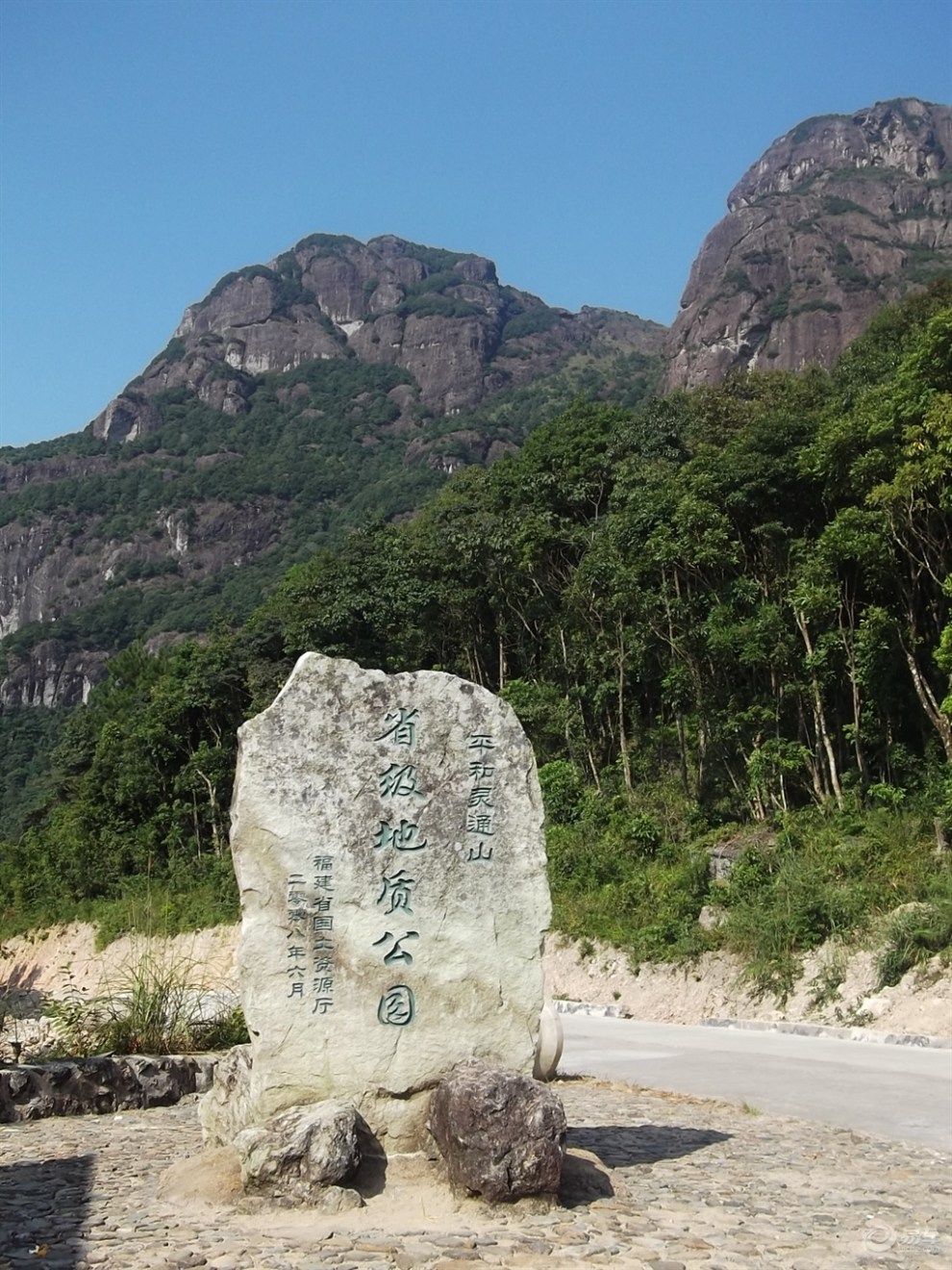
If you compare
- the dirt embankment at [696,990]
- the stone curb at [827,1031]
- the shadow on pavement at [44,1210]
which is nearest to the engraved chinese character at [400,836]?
the shadow on pavement at [44,1210]

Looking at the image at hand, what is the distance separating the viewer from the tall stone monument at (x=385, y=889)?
484 cm

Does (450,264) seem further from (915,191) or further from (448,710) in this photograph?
(448,710)

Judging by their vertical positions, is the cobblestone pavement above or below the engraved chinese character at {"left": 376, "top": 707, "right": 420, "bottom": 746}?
below

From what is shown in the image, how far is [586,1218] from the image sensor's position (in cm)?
420

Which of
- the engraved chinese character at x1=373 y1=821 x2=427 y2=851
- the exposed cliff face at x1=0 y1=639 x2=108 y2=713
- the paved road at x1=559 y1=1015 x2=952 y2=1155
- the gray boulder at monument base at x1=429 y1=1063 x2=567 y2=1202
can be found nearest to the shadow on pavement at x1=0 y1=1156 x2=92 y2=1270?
the gray boulder at monument base at x1=429 y1=1063 x2=567 y2=1202

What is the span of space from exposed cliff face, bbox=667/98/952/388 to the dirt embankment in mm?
47891

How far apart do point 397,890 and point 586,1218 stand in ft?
5.08

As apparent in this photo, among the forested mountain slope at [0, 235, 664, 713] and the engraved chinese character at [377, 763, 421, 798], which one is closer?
the engraved chinese character at [377, 763, 421, 798]

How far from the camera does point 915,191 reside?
79.4m

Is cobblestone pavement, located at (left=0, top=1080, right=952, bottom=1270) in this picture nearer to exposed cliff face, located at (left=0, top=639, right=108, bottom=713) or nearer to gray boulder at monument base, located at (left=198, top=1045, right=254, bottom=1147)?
gray boulder at monument base, located at (left=198, top=1045, right=254, bottom=1147)

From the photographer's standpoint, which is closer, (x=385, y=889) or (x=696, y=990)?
(x=385, y=889)

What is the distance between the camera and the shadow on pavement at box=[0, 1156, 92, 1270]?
12.5 ft

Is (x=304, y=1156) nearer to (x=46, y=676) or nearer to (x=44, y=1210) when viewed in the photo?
(x=44, y=1210)

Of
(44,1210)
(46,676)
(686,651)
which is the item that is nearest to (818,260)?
Answer: (46,676)
